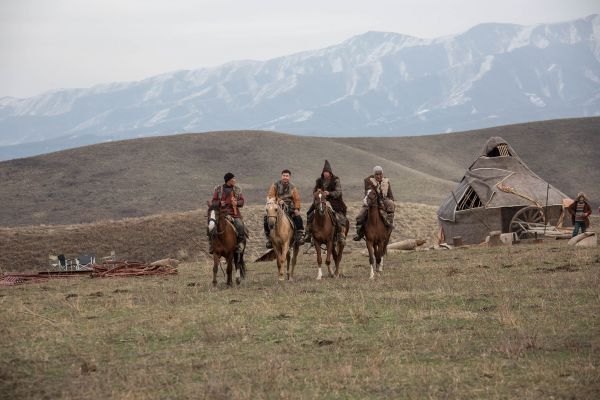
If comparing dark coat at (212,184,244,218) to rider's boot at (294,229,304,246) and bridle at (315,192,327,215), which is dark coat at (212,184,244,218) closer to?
rider's boot at (294,229,304,246)

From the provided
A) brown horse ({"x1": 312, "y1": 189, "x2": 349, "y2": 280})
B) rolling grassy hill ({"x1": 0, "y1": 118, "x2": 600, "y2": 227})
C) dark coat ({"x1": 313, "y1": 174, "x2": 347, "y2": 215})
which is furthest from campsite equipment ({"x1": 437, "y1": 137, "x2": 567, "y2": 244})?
rolling grassy hill ({"x1": 0, "y1": 118, "x2": 600, "y2": 227})

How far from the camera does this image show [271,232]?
19016 mm

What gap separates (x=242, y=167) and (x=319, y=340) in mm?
74907

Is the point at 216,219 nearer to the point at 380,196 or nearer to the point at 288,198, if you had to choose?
the point at 288,198

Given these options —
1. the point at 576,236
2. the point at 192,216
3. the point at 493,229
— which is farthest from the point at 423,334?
the point at 192,216

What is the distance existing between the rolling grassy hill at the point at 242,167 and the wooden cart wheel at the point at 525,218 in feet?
107

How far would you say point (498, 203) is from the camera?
34562mm

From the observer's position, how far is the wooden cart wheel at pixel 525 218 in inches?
1326

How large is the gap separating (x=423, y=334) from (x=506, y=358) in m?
1.71

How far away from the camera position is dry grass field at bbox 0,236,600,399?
8.72m

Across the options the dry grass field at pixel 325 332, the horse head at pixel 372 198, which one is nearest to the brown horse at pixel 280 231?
the dry grass field at pixel 325 332

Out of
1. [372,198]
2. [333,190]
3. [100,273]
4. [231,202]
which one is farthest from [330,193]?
[100,273]

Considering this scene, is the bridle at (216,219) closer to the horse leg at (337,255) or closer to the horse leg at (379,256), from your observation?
the horse leg at (337,255)

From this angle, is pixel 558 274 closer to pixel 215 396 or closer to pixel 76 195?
pixel 215 396
